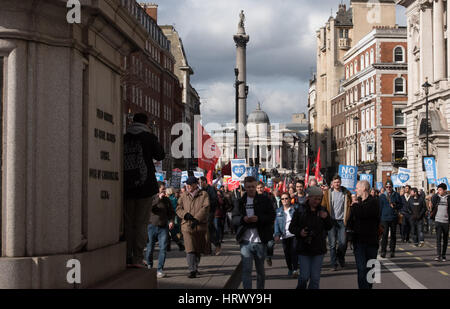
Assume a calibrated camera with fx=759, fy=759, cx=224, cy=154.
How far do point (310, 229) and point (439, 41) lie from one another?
148ft

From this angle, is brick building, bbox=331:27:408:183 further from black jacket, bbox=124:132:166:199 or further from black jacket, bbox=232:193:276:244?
black jacket, bbox=124:132:166:199

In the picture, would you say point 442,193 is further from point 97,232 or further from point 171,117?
point 171,117

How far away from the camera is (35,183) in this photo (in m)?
6.64

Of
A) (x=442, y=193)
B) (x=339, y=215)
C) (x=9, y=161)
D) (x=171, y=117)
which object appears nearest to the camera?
(x=9, y=161)

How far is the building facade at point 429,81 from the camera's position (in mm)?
49625

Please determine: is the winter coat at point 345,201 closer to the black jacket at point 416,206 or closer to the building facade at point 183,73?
the black jacket at point 416,206

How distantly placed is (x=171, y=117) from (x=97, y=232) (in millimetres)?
83026

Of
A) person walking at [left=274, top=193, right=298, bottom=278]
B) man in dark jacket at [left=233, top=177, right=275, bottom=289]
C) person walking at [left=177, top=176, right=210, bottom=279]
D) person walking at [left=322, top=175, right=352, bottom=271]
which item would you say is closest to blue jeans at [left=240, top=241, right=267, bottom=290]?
man in dark jacket at [left=233, top=177, right=275, bottom=289]

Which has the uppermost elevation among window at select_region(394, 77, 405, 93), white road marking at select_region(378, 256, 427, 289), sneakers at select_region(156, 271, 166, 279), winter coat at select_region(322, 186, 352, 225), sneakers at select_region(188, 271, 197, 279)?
window at select_region(394, 77, 405, 93)

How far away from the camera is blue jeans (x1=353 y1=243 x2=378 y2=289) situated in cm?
1092

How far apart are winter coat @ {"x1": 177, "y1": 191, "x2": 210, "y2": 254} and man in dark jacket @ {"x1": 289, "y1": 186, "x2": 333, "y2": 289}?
4141mm

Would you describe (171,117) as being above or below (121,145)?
above

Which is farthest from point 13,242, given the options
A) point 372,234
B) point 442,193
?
point 442,193

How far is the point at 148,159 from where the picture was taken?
885 cm
